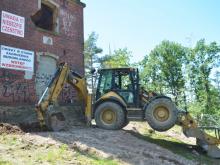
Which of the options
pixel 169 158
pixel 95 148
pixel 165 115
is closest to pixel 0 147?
pixel 95 148

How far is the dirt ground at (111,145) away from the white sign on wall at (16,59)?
457 centimetres

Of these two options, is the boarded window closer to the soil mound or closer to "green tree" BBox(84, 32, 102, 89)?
the soil mound

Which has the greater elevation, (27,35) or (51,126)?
(27,35)

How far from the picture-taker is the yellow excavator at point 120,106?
1434cm

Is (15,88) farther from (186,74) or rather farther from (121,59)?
(186,74)

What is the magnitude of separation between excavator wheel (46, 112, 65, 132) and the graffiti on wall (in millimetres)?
3791

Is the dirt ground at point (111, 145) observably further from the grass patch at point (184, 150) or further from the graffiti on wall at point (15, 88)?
the graffiti on wall at point (15, 88)

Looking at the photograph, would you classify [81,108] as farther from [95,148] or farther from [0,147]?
[0,147]

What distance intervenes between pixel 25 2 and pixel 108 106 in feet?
22.9

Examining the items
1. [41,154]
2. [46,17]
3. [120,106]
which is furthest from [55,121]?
[46,17]

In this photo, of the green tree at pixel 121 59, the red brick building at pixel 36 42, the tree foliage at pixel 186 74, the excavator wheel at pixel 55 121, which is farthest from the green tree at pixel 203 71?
the excavator wheel at pixel 55 121

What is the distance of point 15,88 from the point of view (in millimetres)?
17516

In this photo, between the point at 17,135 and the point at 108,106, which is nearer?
the point at 17,135

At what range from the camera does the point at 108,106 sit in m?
15.3
